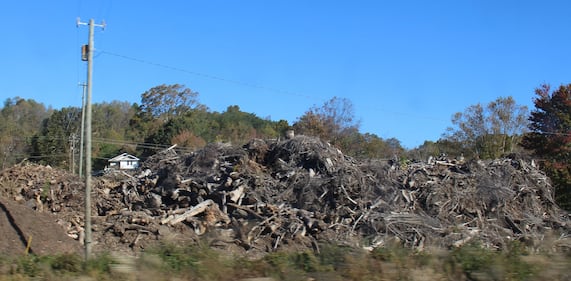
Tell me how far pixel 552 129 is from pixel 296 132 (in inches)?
805

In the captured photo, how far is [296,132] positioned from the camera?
51.2 metres

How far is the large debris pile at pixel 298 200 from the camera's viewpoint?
20.0 metres

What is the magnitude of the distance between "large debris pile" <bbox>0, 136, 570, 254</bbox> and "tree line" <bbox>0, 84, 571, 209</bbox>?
4487 mm

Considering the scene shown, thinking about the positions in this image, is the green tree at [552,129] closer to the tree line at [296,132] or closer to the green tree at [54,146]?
the tree line at [296,132]

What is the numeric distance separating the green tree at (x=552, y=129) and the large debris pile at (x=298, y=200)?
495 inches

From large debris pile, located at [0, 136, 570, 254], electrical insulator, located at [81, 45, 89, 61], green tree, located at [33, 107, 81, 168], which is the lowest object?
large debris pile, located at [0, 136, 570, 254]

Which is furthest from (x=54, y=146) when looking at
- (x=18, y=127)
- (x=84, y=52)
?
(x=84, y=52)

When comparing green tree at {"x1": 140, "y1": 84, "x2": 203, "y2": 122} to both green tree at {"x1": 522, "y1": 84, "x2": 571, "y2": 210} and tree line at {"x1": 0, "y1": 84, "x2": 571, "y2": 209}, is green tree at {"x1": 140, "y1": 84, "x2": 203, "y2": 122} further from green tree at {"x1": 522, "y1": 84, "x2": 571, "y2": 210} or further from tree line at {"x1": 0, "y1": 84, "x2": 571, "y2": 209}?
green tree at {"x1": 522, "y1": 84, "x2": 571, "y2": 210}

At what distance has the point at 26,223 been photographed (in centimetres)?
2006

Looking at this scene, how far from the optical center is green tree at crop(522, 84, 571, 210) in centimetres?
3816

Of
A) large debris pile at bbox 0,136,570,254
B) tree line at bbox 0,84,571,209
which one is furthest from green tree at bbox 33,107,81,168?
large debris pile at bbox 0,136,570,254

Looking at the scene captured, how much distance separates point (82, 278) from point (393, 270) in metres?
2.94

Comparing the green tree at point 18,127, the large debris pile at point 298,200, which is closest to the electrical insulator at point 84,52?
the large debris pile at point 298,200

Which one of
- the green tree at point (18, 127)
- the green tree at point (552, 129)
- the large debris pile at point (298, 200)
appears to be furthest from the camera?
the green tree at point (18, 127)
